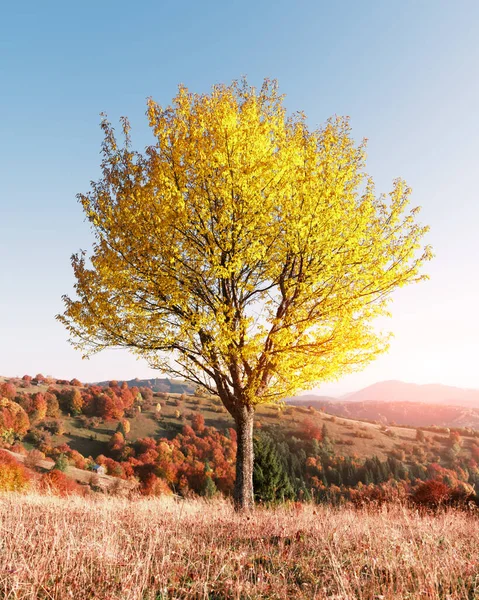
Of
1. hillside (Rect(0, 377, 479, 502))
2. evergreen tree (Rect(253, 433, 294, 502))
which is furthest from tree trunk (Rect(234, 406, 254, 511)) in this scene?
hillside (Rect(0, 377, 479, 502))

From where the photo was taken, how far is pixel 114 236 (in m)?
10.3

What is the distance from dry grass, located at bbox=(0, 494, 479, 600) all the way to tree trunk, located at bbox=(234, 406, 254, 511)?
131 inches

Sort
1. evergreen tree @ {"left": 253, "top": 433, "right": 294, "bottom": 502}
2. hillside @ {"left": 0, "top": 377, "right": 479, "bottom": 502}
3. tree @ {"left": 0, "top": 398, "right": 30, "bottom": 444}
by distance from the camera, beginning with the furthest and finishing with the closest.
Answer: hillside @ {"left": 0, "top": 377, "right": 479, "bottom": 502}, tree @ {"left": 0, "top": 398, "right": 30, "bottom": 444}, evergreen tree @ {"left": 253, "top": 433, "right": 294, "bottom": 502}

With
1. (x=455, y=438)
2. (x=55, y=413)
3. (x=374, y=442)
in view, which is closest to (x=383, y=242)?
(x=55, y=413)

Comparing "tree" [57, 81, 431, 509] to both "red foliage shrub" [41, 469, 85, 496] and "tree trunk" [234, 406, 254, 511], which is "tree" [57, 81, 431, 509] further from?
"red foliage shrub" [41, 469, 85, 496]

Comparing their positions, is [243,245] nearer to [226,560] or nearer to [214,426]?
[226,560]

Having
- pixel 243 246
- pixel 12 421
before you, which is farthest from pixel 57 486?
pixel 12 421

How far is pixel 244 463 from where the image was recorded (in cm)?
1117

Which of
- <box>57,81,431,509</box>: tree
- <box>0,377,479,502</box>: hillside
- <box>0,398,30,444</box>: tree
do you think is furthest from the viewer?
<box>0,377,479,502</box>: hillside

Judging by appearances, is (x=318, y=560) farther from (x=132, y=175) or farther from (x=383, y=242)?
(x=132, y=175)

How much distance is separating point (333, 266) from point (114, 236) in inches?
228

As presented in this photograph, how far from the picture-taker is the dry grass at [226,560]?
3904mm

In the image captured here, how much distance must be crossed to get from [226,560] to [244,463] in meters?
6.25

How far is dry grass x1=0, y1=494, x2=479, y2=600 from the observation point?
390cm
